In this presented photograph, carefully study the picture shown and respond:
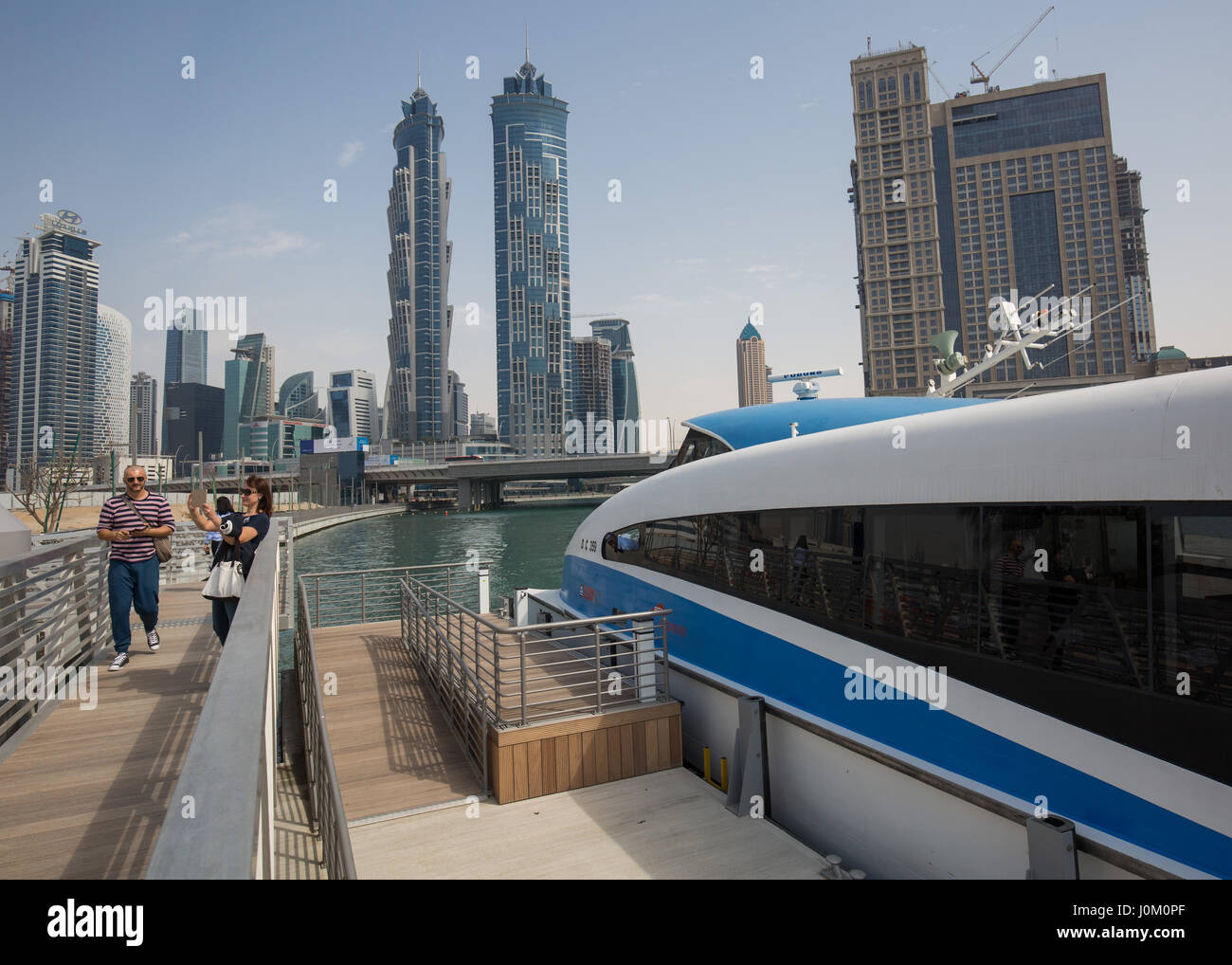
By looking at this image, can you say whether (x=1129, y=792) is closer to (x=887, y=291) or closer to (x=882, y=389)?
(x=882, y=389)

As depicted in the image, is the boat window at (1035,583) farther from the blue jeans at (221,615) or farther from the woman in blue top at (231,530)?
the blue jeans at (221,615)

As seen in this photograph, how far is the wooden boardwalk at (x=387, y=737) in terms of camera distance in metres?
6.72

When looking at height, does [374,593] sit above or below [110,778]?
below

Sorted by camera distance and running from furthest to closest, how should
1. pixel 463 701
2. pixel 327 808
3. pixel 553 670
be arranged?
pixel 553 670, pixel 463 701, pixel 327 808

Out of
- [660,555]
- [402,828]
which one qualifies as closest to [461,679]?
[402,828]

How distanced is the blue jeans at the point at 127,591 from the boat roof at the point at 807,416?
674cm

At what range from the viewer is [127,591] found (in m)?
6.79

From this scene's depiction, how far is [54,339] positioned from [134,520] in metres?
219

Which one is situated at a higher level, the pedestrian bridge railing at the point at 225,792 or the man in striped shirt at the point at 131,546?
the man in striped shirt at the point at 131,546

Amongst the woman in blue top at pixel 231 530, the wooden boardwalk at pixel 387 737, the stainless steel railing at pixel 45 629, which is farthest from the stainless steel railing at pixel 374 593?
the woman in blue top at pixel 231 530

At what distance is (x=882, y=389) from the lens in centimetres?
12444

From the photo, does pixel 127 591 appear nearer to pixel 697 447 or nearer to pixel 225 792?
pixel 225 792

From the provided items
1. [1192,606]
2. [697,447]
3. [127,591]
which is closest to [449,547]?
[697,447]
